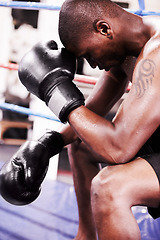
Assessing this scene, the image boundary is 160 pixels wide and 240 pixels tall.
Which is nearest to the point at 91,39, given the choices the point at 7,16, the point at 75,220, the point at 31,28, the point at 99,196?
the point at 99,196

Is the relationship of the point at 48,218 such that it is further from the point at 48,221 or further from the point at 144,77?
the point at 144,77

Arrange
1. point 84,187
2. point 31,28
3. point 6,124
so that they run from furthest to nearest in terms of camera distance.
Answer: point 6,124, point 31,28, point 84,187

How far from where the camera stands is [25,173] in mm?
1009

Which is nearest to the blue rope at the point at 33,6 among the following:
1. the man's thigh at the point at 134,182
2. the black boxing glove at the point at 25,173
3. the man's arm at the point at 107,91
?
the man's arm at the point at 107,91

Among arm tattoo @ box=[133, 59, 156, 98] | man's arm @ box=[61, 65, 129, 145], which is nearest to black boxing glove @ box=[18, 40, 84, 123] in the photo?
arm tattoo @ box=[133, 59, 156, 98]

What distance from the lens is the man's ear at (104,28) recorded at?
954mm

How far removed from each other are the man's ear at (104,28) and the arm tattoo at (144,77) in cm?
18

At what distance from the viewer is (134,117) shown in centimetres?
82

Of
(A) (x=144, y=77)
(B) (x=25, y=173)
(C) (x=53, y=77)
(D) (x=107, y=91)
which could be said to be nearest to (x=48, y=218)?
(B) (x=25, y=173)

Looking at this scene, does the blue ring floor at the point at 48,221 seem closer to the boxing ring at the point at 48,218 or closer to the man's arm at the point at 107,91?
the boxing ring at the point at 48,218

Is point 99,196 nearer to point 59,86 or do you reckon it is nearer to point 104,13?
point 59,86

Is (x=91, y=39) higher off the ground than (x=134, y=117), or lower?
higher

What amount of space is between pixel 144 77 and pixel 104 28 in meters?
0.24

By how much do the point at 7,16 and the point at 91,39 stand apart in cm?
247
